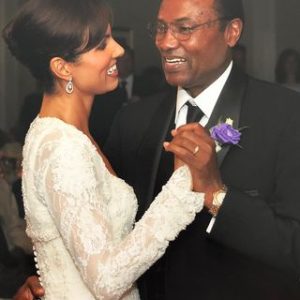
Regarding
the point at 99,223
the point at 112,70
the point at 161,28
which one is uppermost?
the point at 161,28

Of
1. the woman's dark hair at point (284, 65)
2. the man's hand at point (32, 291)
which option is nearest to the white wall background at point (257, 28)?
the woman's dark hair at point (284, 65)

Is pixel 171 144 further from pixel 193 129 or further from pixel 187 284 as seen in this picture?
pixel 187 284

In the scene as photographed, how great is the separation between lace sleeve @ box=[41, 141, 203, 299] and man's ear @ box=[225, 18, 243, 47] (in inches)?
16.0

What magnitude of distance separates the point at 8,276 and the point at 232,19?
38.4 inches

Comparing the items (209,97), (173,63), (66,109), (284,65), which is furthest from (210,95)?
(66,109)

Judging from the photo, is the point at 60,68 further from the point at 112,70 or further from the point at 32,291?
the point at 32,291

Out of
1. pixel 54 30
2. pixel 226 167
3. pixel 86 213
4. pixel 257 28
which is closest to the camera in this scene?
pixel 86 213

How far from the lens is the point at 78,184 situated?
41.2 inches

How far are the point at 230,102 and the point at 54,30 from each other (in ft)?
1.38

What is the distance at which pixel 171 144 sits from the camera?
3.63 feet

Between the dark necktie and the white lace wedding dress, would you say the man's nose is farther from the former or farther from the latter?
the white lace wedding dress

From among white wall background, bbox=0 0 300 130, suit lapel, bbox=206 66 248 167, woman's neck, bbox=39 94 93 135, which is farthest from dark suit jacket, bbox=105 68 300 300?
woman's neck, bbox=39 94 93 135

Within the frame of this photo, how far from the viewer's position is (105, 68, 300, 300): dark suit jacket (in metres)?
1.18

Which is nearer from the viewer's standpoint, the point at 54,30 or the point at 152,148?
the point at 54,30
